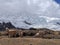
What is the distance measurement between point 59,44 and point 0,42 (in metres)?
3.38

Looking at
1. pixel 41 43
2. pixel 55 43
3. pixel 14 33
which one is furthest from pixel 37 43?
pixel 14 33

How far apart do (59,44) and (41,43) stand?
101 centimetres

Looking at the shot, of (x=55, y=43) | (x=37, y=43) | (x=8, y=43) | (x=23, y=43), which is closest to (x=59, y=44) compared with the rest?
(x=55, y=43)

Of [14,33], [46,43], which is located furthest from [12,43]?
[14,33]

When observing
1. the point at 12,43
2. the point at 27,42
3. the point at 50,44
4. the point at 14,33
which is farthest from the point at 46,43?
the point at 14,33

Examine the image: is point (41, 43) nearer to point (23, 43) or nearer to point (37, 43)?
point (37, 43)

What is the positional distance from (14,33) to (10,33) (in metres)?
0.39

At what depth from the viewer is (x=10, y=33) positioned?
A: 1806 centimetres

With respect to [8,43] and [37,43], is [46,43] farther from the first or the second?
[8,43]

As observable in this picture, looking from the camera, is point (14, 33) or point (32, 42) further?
point (14, 33)

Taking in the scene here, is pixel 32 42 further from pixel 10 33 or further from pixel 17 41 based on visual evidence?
pixel 10 33

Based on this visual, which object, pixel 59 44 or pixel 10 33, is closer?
pixel 59 44

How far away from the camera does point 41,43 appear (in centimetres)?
1230

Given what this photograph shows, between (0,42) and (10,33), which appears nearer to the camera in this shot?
(0,42)
